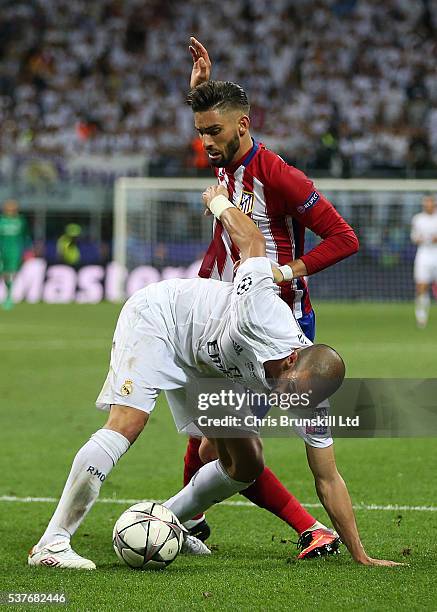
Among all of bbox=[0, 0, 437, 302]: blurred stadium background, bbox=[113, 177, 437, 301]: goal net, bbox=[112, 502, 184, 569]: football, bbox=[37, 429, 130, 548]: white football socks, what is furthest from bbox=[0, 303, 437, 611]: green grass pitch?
bbox=[0, 0, 437, 302]: blurred stadium background

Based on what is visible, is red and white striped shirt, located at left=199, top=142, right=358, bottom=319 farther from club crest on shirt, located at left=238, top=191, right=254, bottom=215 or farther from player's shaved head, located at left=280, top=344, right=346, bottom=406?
player's shaved head, located at left=280, top=344, right=346, bottom=406

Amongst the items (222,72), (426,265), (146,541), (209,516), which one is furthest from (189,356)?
(222,72)

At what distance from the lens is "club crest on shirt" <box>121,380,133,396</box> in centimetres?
478

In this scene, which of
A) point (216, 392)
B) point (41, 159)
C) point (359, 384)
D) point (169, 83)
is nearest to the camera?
point (216, 392)

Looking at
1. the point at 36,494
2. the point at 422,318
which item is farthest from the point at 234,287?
the point at 422,318

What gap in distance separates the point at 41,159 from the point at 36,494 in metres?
19.8

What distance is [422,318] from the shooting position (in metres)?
19.2

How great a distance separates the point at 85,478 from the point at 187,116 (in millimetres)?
23691

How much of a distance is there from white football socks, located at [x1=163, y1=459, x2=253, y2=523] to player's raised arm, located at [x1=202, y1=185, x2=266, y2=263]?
40.9 inches

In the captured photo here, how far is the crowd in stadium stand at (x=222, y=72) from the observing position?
27047mm

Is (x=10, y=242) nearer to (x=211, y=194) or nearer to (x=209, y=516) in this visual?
(x=209, y=516)

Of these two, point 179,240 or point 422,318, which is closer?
point 422,318

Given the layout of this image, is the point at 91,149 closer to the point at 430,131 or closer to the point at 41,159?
the point at 41,159

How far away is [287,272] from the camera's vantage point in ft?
17.1
